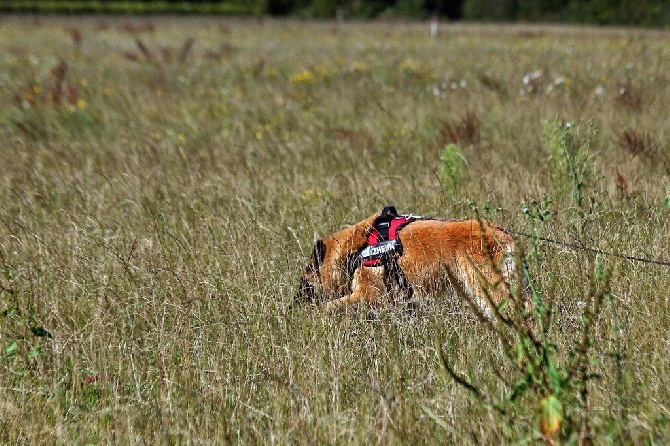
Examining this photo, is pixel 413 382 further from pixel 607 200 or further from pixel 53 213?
pixel 53 213

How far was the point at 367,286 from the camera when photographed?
3.64m

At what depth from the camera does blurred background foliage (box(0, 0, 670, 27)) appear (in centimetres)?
3719

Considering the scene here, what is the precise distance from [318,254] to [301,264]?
158 mm

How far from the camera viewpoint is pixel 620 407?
7.63 ft

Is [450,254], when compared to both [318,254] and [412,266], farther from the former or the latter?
[318,254]

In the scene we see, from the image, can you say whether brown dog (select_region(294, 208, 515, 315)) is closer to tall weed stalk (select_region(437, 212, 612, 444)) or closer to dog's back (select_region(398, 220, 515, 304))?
dog's back (select_region(398, 220, 515, 304))

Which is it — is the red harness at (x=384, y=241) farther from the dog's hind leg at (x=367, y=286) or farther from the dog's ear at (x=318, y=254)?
the dog's ear at (x=318, y=254)

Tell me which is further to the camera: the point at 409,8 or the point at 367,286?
the point at 409,8

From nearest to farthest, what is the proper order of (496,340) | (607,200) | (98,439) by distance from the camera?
(98,439)
(496,340)
(607,200)

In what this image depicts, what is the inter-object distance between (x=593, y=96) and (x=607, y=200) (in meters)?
3.99

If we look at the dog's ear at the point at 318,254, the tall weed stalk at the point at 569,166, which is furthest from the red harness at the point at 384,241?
the tall weed stalk at the point at 569,166

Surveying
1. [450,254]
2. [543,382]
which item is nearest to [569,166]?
[450,254]

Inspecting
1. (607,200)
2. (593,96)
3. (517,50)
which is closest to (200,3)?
(517,50)

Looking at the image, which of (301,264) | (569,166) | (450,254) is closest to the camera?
(450,254)
